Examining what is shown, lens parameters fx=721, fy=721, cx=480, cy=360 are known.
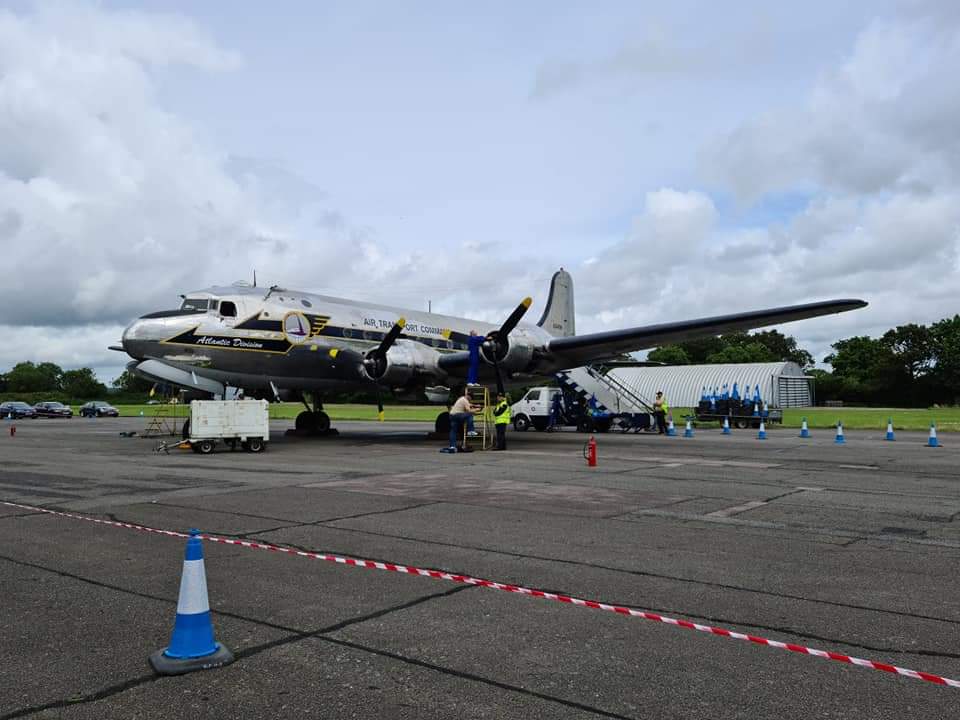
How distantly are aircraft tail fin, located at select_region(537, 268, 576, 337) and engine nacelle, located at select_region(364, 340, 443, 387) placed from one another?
10844mm

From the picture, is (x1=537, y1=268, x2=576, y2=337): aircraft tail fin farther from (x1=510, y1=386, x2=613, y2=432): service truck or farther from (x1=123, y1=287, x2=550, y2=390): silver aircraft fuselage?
(x1=123, y1=287, x2=550, y2=390): silver aircraft fuselage

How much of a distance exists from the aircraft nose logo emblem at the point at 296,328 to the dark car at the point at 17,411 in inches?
1730

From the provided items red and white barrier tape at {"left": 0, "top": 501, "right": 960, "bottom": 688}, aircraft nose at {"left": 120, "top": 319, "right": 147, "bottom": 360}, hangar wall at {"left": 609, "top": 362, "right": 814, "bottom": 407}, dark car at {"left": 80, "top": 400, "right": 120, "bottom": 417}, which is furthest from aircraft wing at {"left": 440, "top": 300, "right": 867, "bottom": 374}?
dark car at {"left": 80, "top": 400, "right": 120, "bottom": 417}

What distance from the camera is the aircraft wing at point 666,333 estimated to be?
1944cm

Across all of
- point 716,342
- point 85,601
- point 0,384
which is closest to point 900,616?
point 85,601

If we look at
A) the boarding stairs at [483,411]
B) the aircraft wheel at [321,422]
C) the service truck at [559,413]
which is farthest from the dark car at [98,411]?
the boarding stairs at [483,411]

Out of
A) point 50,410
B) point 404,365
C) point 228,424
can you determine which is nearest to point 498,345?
point 404,365

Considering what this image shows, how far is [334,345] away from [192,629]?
1807 centimetres

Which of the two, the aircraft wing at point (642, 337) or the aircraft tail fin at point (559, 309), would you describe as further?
the aircraft tail fin at point (559, 309)

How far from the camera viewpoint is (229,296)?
19.7 metres

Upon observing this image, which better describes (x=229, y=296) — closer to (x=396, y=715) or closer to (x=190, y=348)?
(x=190, y=348)

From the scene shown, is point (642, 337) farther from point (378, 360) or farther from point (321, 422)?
point (321, 422)

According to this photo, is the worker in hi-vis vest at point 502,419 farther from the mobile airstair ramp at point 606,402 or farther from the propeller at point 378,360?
the mobile airstair ramp at point 606,402

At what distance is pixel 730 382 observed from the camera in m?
63.8
